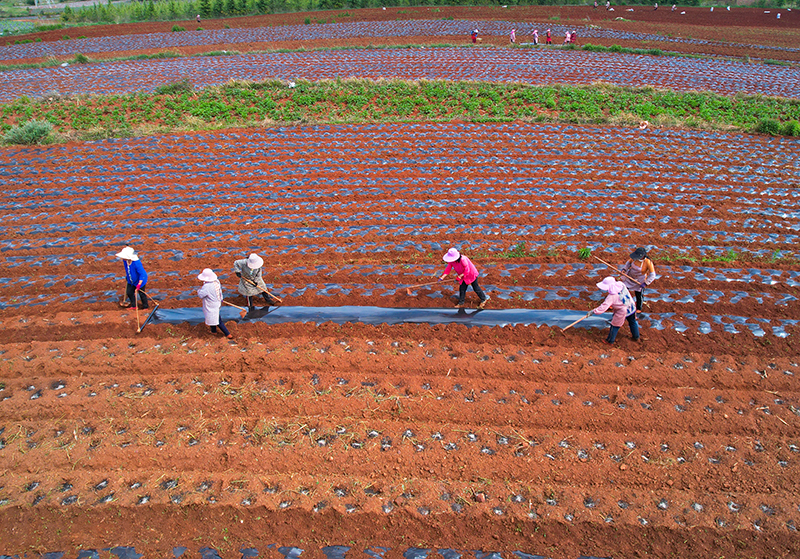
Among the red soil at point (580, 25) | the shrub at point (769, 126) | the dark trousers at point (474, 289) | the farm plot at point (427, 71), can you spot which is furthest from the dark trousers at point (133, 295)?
the red soil at point (580, 25)

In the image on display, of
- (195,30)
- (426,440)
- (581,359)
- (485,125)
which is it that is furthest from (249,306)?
(195,30)

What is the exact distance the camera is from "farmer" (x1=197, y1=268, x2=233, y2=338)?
7.65 metres

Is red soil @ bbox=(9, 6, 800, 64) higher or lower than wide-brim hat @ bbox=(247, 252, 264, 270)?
higher

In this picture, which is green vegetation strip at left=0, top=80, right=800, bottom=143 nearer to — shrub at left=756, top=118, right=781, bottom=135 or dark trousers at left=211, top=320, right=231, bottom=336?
shrub at left=756, top=118, right=781, bottom=135

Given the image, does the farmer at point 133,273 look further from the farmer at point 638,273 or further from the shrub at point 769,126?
the shrub at point 769,126

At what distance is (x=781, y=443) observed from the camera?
20.6 feet

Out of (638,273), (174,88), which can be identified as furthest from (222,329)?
(174,88)

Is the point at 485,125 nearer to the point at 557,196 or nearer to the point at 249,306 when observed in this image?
the point at 557,196

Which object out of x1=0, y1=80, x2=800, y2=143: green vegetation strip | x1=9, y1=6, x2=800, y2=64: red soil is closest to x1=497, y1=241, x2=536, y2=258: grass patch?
x1=0, y1=80, x2=800, y2=143: green vegetation strip

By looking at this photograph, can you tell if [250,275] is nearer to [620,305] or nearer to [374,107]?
[620,305]

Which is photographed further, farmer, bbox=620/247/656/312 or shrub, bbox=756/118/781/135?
shrub, bbox=756/118/781/135

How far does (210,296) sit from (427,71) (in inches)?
863

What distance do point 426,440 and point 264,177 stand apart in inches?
407

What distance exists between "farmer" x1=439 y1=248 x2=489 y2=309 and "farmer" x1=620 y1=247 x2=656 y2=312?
→ 7.86 ft
